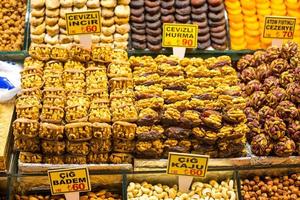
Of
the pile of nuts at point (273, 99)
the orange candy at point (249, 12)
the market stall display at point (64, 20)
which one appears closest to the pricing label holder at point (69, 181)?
the pile of nuts at point (273, 99)

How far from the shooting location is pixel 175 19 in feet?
12.4

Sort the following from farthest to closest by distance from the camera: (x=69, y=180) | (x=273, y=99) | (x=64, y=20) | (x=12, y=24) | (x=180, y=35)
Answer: (x=12, y=24)
(x=64, y=20)
(x=180, y=35)
(x=273, y=99)
(x=69, y=180)

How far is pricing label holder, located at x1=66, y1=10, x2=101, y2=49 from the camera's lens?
314cm

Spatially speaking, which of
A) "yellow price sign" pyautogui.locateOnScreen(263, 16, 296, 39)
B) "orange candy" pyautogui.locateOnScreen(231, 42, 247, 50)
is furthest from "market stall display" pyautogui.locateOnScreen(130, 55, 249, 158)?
"orange candy" pyautogui.locateOnScreen(231, 42, 247, 50)

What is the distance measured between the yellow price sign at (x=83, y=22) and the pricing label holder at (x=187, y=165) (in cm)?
91

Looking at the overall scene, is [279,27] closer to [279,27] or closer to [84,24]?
[279,27]

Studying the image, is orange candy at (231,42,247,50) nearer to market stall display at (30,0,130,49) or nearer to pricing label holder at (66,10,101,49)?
market stall display at (30,0,130,49)

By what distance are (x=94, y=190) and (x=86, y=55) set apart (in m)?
0.75

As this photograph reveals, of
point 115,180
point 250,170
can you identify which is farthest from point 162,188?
point 250,170

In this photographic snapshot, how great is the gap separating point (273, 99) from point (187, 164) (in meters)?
0.67

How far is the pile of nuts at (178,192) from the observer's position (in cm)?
295

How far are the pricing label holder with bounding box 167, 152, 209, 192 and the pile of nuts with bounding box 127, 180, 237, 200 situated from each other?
169 mm

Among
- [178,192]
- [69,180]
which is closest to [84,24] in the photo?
[69,180]

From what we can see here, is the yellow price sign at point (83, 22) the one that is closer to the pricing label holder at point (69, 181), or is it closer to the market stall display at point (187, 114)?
the market stall display at point (187, 114)
